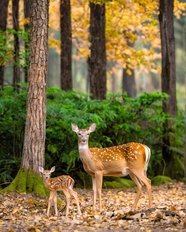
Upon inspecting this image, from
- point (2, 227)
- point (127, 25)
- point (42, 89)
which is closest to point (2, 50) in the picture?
point (42, 89)

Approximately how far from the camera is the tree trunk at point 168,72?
15.2 m

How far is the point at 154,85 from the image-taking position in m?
49.7

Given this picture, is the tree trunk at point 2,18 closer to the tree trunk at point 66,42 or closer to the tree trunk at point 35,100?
the tree trunk at point 66,42

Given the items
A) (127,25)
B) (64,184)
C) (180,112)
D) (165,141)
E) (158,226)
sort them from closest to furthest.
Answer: (158,226) → (64,184) → (165,141) → (180,112) → (127,25)

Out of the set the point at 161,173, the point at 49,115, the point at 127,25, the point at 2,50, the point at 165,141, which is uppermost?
the point at 127,25

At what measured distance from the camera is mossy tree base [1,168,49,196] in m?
10.3

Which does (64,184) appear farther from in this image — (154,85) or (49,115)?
(154,85)

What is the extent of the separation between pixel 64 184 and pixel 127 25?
14849 millimetres

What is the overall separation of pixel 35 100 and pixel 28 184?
164 centimetres

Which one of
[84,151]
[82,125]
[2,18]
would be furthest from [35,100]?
[2,18]

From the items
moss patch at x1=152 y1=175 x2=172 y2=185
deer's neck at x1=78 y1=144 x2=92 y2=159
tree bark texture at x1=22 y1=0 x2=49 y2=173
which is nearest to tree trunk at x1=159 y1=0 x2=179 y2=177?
moss patch at x1=152 y1=175 x2=172 y2=185

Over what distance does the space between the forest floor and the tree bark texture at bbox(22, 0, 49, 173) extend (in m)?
0.82

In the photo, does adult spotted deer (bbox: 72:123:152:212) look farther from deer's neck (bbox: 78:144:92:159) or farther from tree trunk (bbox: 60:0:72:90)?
tree trunk (bbox: 60:0:72:90)

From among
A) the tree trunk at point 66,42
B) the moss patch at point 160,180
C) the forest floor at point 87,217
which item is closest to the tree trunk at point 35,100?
the forest floor at point 87,217
